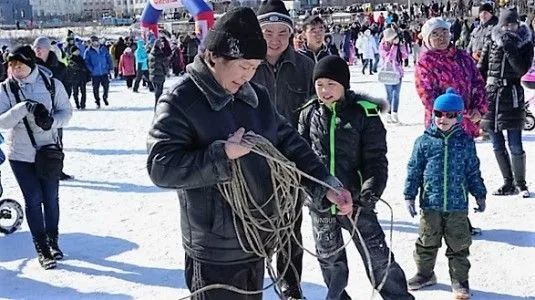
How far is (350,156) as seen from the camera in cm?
356

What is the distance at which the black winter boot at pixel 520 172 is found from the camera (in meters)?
5.92

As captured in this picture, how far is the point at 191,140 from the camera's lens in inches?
96.0

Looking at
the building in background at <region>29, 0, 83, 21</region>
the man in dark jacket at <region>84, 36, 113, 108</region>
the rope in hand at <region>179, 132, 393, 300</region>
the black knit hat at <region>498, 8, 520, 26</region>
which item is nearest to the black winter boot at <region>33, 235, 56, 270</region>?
the rope in hand at <region>179, 132, 393, 300</region>

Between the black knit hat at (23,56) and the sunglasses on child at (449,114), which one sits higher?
the black knit hat at (23,56)

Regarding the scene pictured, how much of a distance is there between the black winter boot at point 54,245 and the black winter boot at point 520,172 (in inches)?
154

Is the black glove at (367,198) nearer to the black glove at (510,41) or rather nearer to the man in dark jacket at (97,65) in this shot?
the black glove at (510,41)

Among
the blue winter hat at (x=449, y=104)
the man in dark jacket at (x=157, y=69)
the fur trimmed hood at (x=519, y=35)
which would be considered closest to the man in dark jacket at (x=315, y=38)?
the blue winter hat at (x=449, y=104)

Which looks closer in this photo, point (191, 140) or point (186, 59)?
point (191, 140)

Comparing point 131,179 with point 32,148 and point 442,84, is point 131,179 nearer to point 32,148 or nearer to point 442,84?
point 32,148

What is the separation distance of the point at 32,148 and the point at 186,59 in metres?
17.2

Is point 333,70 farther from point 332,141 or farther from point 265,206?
point 265,206

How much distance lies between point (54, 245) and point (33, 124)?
95 cm

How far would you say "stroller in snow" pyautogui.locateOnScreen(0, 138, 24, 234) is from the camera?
18.9ft

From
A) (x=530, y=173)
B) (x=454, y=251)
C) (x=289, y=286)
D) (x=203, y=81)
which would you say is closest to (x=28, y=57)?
(x=289, y=286)
